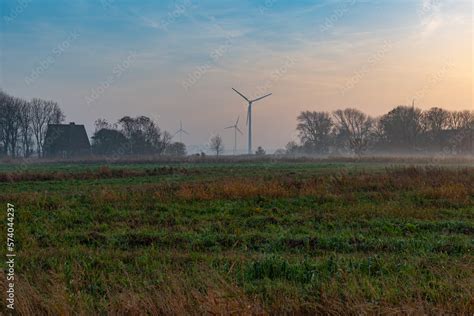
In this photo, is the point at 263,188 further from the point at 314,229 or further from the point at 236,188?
the point at 314,229

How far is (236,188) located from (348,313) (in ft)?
36.3

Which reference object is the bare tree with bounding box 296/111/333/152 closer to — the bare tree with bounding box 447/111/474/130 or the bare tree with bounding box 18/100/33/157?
the bare tree with bounding box 447/111/474/130

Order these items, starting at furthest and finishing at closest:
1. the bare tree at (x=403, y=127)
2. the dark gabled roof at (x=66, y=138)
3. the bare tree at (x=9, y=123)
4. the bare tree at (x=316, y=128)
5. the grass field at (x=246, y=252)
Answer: the bare tree at (x=316, y=128)
the bare tree at (x=403, y=127)
the dark gabled roof at (x=66, y=138)
the bare tree at (x=9, y=123)
the grass field at (x=246, y=252)

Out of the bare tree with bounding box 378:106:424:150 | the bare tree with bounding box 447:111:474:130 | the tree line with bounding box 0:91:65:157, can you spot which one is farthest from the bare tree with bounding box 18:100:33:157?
the bare tree with bounding box 447:111:474:130

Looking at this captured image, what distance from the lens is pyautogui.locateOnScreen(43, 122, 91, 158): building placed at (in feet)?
288

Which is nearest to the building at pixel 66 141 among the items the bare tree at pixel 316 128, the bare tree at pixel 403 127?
the bare tree at pixel 316 128

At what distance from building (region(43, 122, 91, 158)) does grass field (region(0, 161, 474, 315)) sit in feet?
268

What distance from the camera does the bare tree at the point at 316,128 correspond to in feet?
374

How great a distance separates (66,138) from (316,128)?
A: 76498 mm

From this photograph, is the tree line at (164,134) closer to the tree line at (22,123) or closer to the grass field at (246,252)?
the tree line at (22,123)

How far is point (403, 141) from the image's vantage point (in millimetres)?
93188

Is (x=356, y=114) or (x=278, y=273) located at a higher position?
(x=356, y=114)

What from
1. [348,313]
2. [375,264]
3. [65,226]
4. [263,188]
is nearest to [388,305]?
[348,313]

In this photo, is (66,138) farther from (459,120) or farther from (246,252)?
(459,120)
